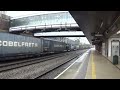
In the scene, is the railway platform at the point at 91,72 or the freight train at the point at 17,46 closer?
the railway platform at the point at 91,72

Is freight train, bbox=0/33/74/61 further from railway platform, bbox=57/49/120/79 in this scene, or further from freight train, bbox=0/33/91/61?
railway platform, bbox=57/49/120/79

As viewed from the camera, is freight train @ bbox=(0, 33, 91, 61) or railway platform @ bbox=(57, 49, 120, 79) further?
freight train @ bbox=(0, 33, 91, 61)

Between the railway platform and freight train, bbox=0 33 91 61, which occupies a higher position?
freight train, bbox=0 33 91 61

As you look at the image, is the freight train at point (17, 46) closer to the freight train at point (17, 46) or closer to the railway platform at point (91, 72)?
the freight train at point (17, 46)

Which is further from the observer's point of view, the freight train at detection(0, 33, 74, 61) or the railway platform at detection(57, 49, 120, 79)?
the freight train at detection(0, 33, 74, 61)

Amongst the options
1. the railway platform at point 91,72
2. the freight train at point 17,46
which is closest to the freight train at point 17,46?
the freight train at point 17,46

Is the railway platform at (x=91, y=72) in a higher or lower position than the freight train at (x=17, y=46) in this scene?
lower

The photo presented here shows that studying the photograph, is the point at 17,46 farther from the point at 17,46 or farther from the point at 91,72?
the point at 91,72

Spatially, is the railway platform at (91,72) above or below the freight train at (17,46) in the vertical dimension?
below

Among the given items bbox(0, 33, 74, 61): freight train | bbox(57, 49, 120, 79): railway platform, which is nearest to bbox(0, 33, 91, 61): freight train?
bbox(0, 33, 74, 61): freight train

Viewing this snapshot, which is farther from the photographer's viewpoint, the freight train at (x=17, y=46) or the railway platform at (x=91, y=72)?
the freight train at (x=17, y=46)

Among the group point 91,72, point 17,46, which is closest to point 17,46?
point 17,46
